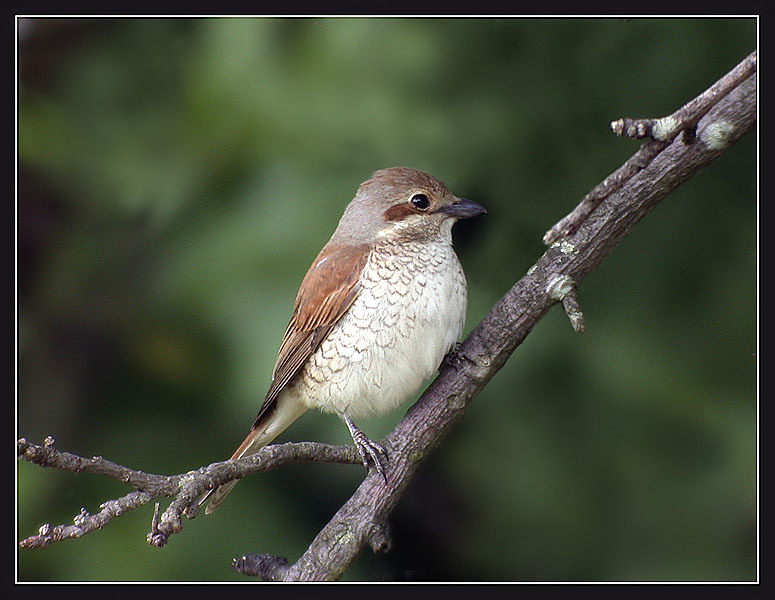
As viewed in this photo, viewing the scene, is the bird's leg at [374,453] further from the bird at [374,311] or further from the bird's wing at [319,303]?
the bird's wing at [319,303]

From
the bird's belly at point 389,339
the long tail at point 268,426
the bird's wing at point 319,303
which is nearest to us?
the bird's belly at point 389,339

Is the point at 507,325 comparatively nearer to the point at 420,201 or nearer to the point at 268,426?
the point at 420,201

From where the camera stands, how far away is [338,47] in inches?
124

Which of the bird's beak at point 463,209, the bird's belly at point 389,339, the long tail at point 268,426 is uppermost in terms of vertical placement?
the bird's beak at point 463,209

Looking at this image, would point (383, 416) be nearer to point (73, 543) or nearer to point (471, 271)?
point (471, 271)

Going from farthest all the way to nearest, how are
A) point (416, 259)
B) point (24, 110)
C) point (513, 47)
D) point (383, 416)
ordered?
point (24, 110)
point (513, 47)
point (383, 416)
point (416, 259)

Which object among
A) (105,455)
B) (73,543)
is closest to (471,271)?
(105,455)

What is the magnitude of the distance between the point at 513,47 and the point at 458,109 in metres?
0.31

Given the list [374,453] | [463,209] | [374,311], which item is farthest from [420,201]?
[374,453]

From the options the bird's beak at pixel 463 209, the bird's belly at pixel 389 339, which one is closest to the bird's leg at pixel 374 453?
the bird's belly at pixel 389 339

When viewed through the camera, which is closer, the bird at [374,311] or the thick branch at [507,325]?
the thick branch at [507,325]

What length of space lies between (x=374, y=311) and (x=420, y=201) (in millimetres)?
443

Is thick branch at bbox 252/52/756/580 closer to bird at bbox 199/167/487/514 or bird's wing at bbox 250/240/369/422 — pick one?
bird at bbox 199/167/487/514

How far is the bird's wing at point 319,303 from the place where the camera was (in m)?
2.74
